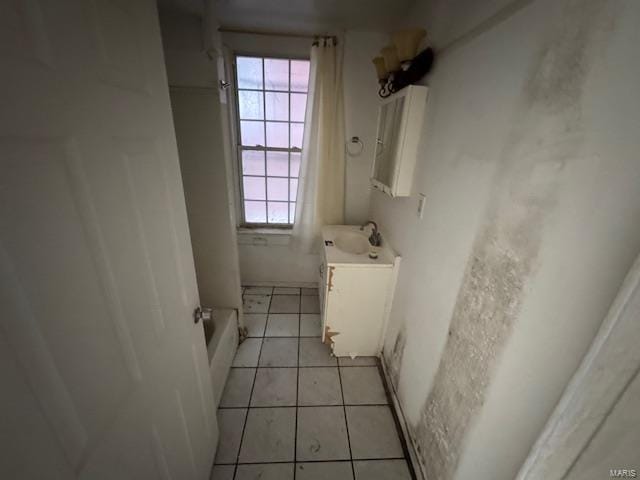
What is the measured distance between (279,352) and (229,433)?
612mm

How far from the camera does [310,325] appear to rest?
225cm

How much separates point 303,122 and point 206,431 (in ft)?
7.49

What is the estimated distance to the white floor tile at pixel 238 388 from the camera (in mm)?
1572

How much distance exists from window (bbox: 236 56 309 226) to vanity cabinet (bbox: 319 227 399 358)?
100 cm

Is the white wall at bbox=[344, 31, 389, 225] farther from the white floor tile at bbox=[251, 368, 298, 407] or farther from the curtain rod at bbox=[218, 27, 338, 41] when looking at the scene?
the white floor tile at bbox=[251, 368, 298, 407]

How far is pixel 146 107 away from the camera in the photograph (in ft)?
2.18

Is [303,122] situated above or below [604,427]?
above

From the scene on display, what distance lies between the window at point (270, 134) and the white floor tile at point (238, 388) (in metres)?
1.42

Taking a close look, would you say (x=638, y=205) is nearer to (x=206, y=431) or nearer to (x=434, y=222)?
(x=434, y=222)

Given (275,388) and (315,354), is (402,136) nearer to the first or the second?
(315,354)

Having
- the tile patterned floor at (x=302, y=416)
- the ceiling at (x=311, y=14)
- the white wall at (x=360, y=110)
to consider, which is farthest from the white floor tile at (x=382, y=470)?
the ceiling at (x=311, y=14)

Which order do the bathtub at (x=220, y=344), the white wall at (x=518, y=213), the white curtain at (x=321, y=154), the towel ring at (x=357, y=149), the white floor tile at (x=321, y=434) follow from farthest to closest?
1. the towel ring at (x=357, y=149)
2. the white curtain at (x=321, y=154)
3. the bathtub at (x=220, y=344)
4. the white floor tile at (x=321, y=434)
5. the white wall at (x=518, y=213)

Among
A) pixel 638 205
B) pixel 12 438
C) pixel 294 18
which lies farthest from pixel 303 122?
pixel 12 438

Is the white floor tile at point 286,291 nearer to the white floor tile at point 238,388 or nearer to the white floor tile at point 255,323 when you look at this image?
the white floor tile at point 255,323
